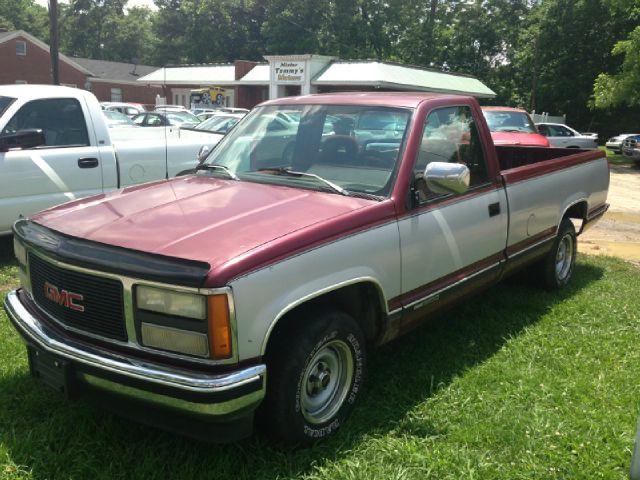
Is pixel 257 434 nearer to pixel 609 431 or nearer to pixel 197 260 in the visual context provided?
pixel 197 260

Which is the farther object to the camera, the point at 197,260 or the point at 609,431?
the point at 609,431

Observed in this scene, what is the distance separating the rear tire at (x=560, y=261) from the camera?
590 cm

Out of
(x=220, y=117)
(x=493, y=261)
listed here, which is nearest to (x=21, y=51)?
(x=220, y=117)

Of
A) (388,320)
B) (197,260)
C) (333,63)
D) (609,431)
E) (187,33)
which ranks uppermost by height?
(187,33)

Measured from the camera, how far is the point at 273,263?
2855 mm

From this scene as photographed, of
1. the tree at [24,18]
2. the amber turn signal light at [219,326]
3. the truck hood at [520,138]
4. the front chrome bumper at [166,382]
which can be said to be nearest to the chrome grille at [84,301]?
the front chrome bumper at [166,382]

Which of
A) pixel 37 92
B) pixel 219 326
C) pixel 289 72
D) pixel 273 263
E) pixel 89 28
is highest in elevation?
pixel 89 28

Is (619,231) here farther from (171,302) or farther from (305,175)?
(171,302)

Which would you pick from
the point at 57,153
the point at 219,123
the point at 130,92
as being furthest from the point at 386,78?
the point at 130,92

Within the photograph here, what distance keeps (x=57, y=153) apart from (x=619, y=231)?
28.7ft

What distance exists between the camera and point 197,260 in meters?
2.71

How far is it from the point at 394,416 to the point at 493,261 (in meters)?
1.58

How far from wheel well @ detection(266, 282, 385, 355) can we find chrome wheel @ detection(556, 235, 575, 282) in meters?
3.15

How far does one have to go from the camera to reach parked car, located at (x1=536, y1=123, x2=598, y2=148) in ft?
75.7
